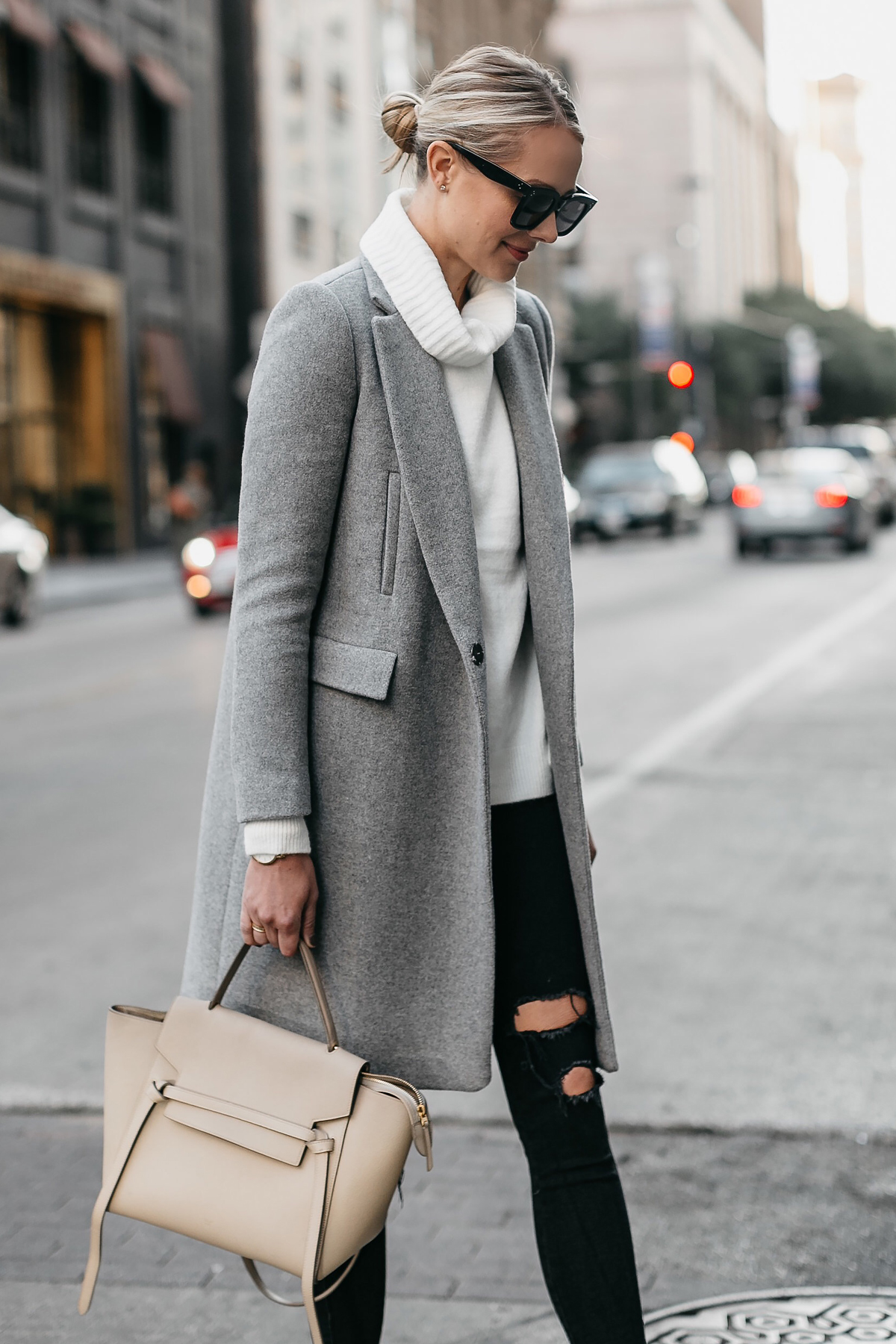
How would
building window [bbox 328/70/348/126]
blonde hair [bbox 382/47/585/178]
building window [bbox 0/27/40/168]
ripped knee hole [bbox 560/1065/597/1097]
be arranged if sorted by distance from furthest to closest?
building window [bbox 328/70/348/126] → building window [bbox 0/27/40/168] → ripped knee hole [bbox 560/1065/597/1097] → blonde hair [bbox 382/47/585/178]

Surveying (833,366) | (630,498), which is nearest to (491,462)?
(630,498)

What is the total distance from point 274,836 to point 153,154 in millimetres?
35037

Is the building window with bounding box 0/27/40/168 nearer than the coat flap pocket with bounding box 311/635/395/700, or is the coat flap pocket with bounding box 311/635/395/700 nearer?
the coat flap pocket with bounding box 311/635/395/700

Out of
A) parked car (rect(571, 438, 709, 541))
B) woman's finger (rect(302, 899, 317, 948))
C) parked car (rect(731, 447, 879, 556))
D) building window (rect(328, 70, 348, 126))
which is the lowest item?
woman's finger (rect(302, 899, 317, 948))

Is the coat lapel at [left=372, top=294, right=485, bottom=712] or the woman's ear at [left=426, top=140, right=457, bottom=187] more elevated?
the woman's ear at [left=426, top=140, right=457, bottom=187]

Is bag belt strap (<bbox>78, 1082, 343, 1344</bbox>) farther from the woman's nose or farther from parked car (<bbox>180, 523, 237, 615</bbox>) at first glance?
parked car (<bbox>180, 523, 237, 615</bbox>)

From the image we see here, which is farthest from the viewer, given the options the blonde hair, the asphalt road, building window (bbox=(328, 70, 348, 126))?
building window (bbox=(328, 70, 348, 126))

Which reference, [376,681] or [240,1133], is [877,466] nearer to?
[376,681]

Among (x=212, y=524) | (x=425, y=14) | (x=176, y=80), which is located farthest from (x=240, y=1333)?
(x=425, y=14)

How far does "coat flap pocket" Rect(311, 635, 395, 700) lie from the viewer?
2.29 meters

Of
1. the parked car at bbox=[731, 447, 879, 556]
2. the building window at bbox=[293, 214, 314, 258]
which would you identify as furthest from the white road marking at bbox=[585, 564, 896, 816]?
the building window at bbox=[293, 214, 314, 258]

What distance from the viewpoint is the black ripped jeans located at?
7.72 feet

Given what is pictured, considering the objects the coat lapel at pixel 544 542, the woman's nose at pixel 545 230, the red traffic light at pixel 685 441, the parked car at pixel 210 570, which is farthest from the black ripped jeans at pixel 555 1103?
the red traffic light at pixel 685 441

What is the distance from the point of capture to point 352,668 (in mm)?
2303
